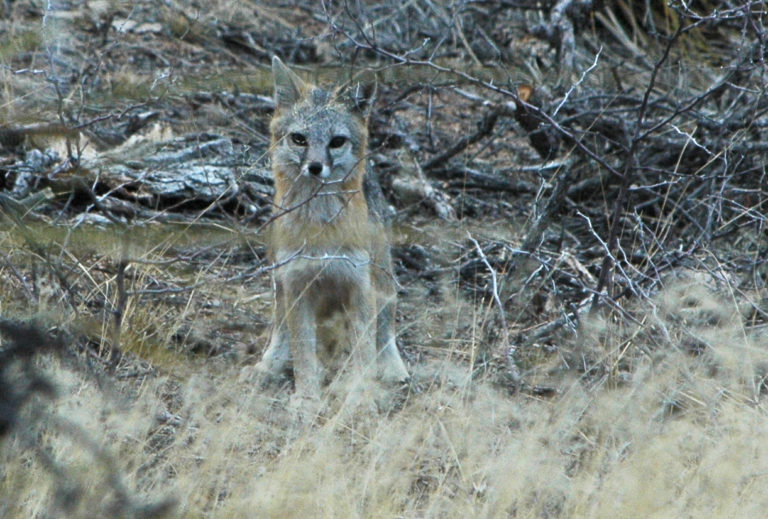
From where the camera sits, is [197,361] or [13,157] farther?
[13,157]

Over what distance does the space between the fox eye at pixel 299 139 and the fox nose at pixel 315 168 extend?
0.78 feet

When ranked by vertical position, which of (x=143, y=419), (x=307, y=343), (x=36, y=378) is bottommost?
(x=307, y=343)

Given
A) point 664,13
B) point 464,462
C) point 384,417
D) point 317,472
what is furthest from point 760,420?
point 664,13

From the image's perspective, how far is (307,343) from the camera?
494 centimetres

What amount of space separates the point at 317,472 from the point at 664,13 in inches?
259

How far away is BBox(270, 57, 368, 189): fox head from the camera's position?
16.3ft

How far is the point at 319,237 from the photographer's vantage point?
195 inches

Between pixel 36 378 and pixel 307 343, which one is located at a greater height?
pixel 36 378

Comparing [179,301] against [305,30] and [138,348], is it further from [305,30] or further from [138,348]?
[305,30]

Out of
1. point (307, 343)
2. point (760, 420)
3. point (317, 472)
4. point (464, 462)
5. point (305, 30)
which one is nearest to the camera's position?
point (317, 472)

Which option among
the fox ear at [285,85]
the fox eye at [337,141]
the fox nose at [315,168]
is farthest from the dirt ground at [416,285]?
the fox eye at [337,141]

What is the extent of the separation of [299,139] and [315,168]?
0.97 ft

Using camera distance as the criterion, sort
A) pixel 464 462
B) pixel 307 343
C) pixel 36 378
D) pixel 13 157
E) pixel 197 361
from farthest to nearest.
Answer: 1. pixel 13 157
2. pixel 307 343
3. pixel 197 361
4. pixel 464 462
5. pixel 36 378

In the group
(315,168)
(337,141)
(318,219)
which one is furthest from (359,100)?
(318,219)
